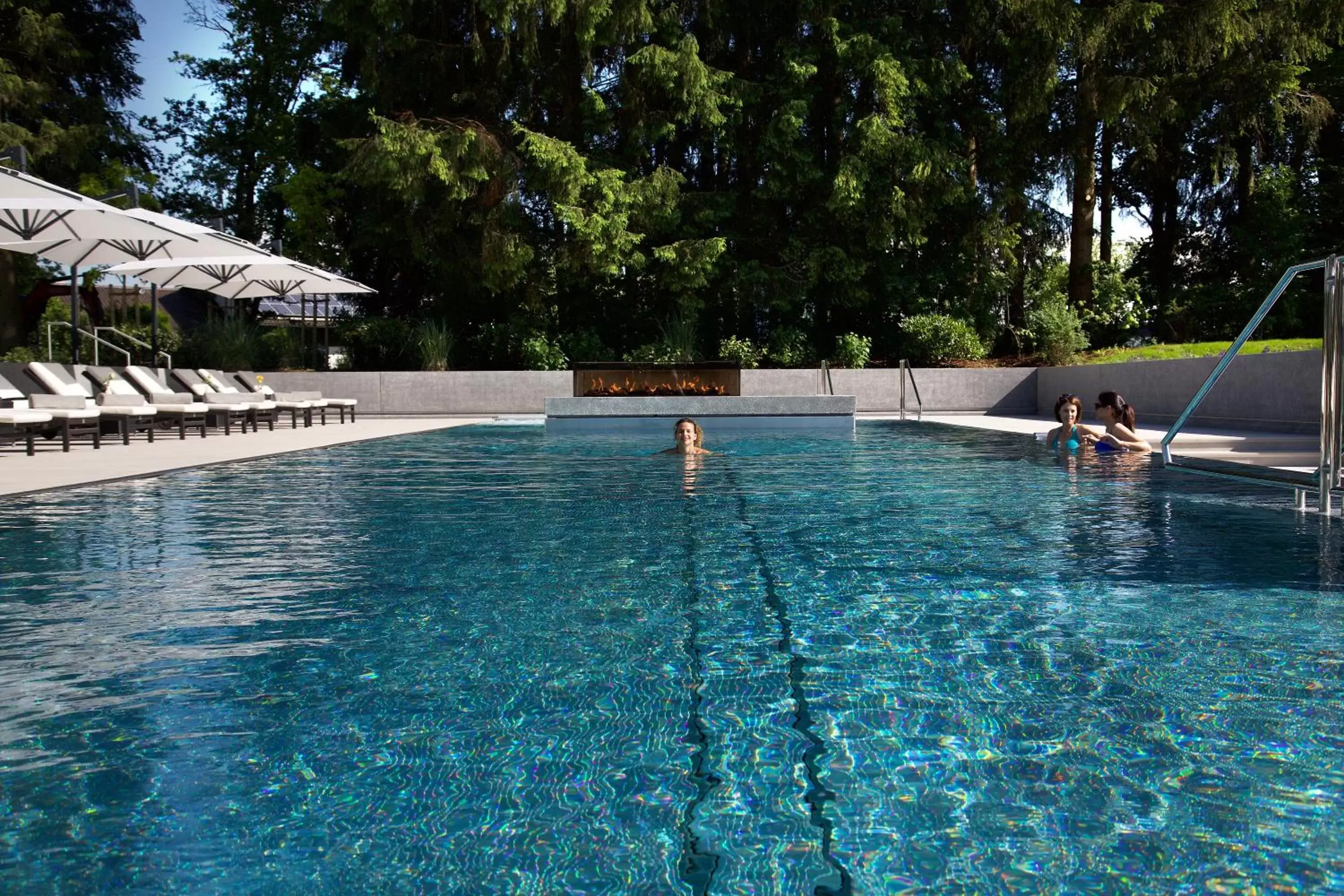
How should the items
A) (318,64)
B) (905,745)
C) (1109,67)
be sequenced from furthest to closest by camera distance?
1. (318,64)
2. (1109,67)
3. (905,745)

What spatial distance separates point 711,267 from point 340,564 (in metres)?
19.6

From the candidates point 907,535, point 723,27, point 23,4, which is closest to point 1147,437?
point 907,535

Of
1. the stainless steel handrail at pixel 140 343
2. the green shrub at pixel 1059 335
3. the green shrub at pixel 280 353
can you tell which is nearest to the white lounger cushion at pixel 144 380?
the stainless steel handrail at pixel 140 343

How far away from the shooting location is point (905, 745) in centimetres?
295

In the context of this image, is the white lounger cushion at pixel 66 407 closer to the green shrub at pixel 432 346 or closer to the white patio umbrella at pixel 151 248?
the white patio umbrella at pixel 151 248

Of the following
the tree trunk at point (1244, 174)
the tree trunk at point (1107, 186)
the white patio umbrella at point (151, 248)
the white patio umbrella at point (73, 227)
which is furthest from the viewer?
the tree trunk at point (1244, 174)

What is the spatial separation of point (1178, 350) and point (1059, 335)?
7.71 ft

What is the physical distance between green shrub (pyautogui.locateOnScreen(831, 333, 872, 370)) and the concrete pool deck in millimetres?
5377

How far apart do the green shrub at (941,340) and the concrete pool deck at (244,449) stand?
219 inches

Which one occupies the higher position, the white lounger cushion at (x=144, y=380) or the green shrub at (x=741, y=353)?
the green shrub at (x=741, y=353)

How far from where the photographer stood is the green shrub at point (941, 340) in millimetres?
24828

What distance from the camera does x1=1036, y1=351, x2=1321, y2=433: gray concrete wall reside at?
1448 cm

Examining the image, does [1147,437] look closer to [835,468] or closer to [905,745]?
[835,468]

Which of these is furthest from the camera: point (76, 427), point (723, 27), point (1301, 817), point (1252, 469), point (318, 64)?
point (318, 64)
